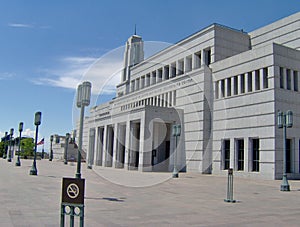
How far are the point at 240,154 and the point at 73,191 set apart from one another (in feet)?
111

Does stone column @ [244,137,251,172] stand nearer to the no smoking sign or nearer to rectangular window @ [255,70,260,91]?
rectangular window @ [255,70,260,91]

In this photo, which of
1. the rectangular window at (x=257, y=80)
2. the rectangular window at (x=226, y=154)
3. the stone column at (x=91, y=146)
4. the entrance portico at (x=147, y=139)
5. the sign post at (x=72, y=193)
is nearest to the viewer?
the sign post at (x=72, y=193)

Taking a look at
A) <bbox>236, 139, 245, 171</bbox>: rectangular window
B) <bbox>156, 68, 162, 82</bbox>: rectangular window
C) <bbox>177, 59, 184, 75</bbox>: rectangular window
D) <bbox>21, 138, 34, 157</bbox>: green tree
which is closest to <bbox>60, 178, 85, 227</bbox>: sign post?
<bbox>236, 139, 245, 171</bbox>: rectangular window

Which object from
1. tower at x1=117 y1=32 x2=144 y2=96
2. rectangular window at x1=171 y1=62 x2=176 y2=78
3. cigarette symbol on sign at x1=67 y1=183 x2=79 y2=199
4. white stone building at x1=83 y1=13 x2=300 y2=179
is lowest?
cigarette symbol on sign at x1=67 y1=183 x2=79 y2=199

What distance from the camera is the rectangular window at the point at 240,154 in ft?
123

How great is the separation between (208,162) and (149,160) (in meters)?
7.58

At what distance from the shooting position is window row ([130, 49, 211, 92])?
153 feet

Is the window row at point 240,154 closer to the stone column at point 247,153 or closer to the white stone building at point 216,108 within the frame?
the stone column at point 247,153

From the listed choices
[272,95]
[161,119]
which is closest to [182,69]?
[161,119]

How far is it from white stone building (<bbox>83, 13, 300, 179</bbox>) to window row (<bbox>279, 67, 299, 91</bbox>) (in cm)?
10

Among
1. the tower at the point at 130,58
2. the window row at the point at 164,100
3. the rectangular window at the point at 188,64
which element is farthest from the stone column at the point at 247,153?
the tower at the point at 130,58

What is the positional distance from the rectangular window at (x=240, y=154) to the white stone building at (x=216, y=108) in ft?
0.37

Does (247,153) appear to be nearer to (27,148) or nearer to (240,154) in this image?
(240,154)

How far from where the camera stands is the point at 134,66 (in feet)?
212
